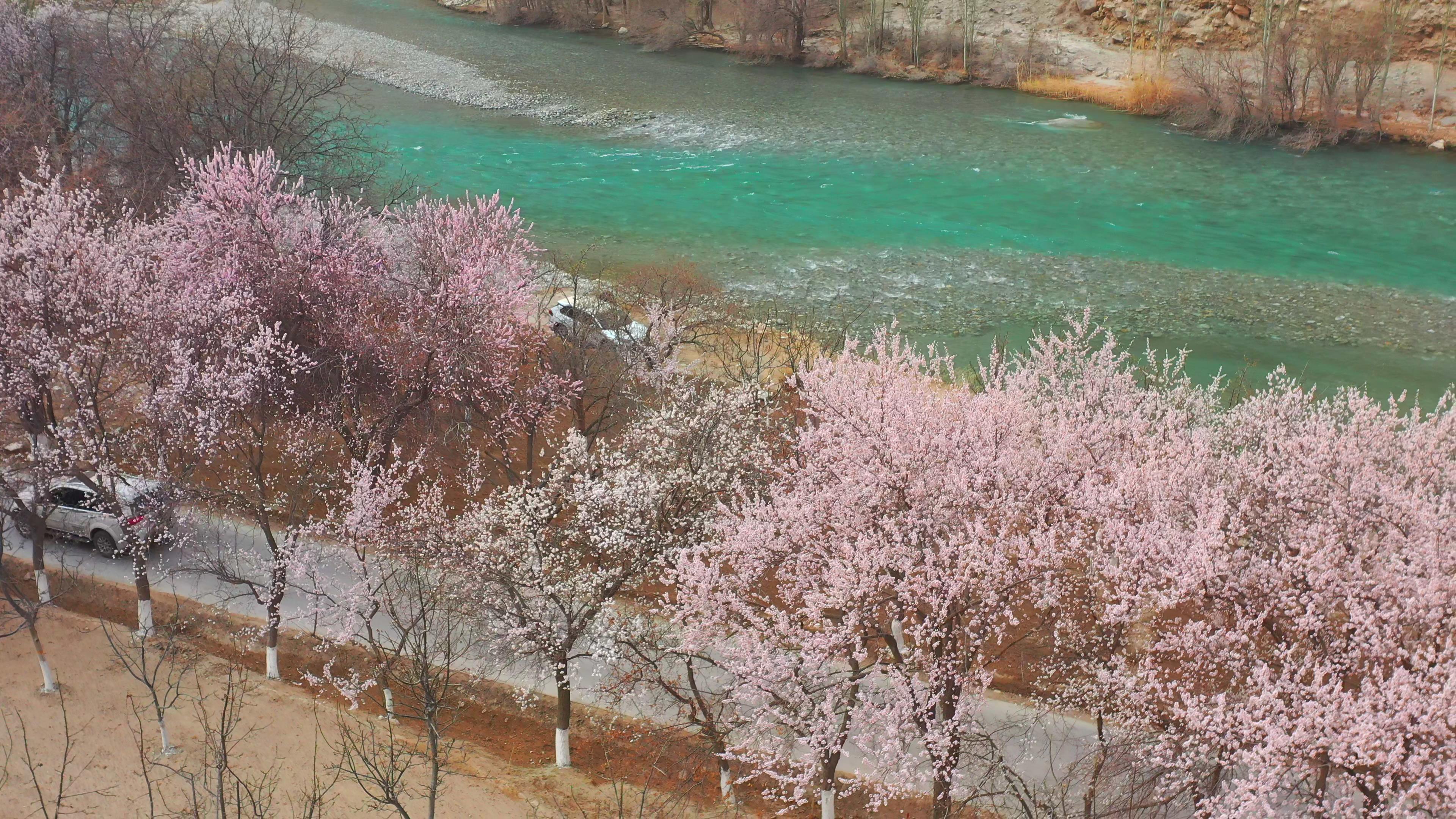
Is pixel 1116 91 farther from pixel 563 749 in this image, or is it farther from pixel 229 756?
pixel 229 756

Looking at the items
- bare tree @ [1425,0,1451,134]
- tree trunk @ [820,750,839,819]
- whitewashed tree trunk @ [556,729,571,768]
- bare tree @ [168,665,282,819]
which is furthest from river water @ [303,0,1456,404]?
bare tree @ [168,665,282,819]

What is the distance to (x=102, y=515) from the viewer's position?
24156 millimetres

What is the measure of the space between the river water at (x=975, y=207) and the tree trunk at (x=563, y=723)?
18586 mm

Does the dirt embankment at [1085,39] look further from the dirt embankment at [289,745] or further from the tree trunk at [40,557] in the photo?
the tree trunk at [40,557]

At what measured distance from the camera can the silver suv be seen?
73.9 feet

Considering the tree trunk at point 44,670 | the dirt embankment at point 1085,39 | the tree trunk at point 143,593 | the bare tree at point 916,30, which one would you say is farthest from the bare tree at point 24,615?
the bare tree at point 916,30

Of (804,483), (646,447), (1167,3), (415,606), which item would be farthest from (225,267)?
(1167,3)

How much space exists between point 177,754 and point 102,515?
665 cm

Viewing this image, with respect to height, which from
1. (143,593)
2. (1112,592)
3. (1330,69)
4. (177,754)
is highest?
(1330,69)

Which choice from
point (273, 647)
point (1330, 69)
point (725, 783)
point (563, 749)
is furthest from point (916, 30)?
point (725, 783)

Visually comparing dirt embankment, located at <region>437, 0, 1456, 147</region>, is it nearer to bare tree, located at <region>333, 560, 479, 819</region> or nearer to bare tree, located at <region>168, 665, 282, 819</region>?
bare tree, located at <region>333, 560, 479, 819</region>

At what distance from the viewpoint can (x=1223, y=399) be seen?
30.7 m

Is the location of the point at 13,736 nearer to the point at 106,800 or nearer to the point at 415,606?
the point at 106,800

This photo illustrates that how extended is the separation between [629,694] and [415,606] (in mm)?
4384
